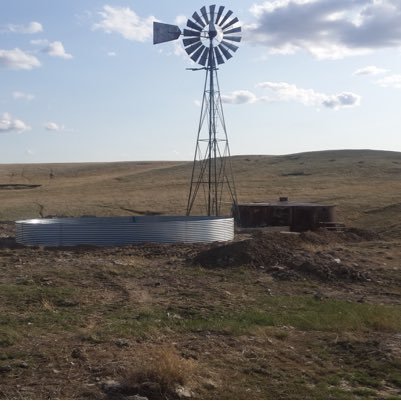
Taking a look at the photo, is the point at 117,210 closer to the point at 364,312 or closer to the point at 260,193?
the point at 260,193

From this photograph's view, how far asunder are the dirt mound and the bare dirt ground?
0.12 ft

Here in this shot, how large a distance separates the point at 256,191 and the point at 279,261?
30.6 metres

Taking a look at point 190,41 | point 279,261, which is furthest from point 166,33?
point 279,261

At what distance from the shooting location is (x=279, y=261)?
16.3 metres

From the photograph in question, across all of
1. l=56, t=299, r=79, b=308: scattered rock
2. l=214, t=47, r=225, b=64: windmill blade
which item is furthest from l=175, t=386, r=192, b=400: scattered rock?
l=214, t=47, r=225, b=64: windmill blade

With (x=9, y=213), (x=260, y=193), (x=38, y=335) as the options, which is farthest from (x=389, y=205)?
(x=38, y=335)

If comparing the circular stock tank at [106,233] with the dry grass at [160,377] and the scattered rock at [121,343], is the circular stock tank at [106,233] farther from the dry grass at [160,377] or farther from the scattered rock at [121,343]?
the dry grass at [160,377]

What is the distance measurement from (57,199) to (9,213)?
25.3 ft

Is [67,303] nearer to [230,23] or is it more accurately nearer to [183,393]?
[183,393]

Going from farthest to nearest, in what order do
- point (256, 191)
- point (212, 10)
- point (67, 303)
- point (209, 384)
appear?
point (256, 191) → point (212, 10) → point (67, 303) → point (209, 384)

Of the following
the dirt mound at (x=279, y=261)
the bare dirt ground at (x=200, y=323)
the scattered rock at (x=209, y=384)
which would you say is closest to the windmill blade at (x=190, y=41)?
the bare dirt ground at (x=200, y=323)

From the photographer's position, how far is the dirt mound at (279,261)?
49.2 feet

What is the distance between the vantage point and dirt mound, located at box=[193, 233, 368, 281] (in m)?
15.0

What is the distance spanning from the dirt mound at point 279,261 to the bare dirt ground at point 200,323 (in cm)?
4
